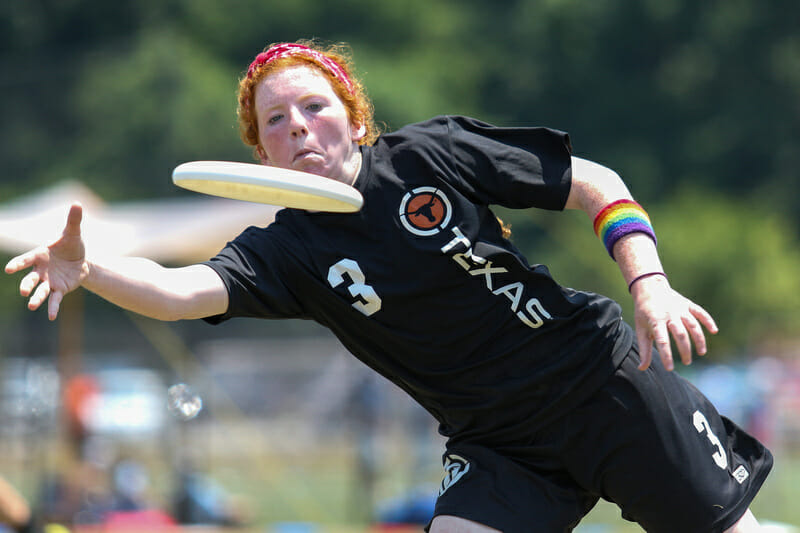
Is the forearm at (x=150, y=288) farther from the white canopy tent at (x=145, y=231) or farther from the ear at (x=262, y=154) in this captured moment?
the white canopy tent at (x=145, y=231)

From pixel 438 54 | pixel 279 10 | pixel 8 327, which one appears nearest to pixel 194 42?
pixel 279 10

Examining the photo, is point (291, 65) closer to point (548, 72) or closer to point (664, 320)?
point (664, 320)

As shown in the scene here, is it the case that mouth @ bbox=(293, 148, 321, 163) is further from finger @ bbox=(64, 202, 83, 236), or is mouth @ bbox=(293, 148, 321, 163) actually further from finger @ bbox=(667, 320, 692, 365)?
finger @ bbox=(667, 320, 692, 365)

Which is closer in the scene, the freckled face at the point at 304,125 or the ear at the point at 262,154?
the freckled face at the point at 304,125

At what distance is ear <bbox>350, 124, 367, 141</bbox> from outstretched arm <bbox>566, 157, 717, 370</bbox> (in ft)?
1.86

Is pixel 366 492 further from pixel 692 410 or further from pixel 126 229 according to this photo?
pixel 692 410

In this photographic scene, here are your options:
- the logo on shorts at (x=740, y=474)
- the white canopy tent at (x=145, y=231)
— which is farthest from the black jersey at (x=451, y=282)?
the white canopy tent at (x=145, y=231)

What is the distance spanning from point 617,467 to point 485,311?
50 cm

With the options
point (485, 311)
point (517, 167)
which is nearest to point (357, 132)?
point (517, 167)

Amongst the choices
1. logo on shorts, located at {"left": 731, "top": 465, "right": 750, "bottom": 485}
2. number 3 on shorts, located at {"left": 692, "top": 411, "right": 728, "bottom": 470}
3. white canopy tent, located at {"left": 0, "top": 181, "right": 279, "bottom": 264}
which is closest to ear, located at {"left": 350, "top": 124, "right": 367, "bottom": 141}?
number 3 on shorts, located at {"left": 692, "top": 411, "right": 728, "bottom": 470}

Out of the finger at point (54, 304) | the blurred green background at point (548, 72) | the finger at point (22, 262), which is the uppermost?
the blurred green background at point (548, 72)

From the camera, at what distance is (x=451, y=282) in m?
2.61

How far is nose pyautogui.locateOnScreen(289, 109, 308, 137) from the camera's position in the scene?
265 cm

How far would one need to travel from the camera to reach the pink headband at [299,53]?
2.79 metres
